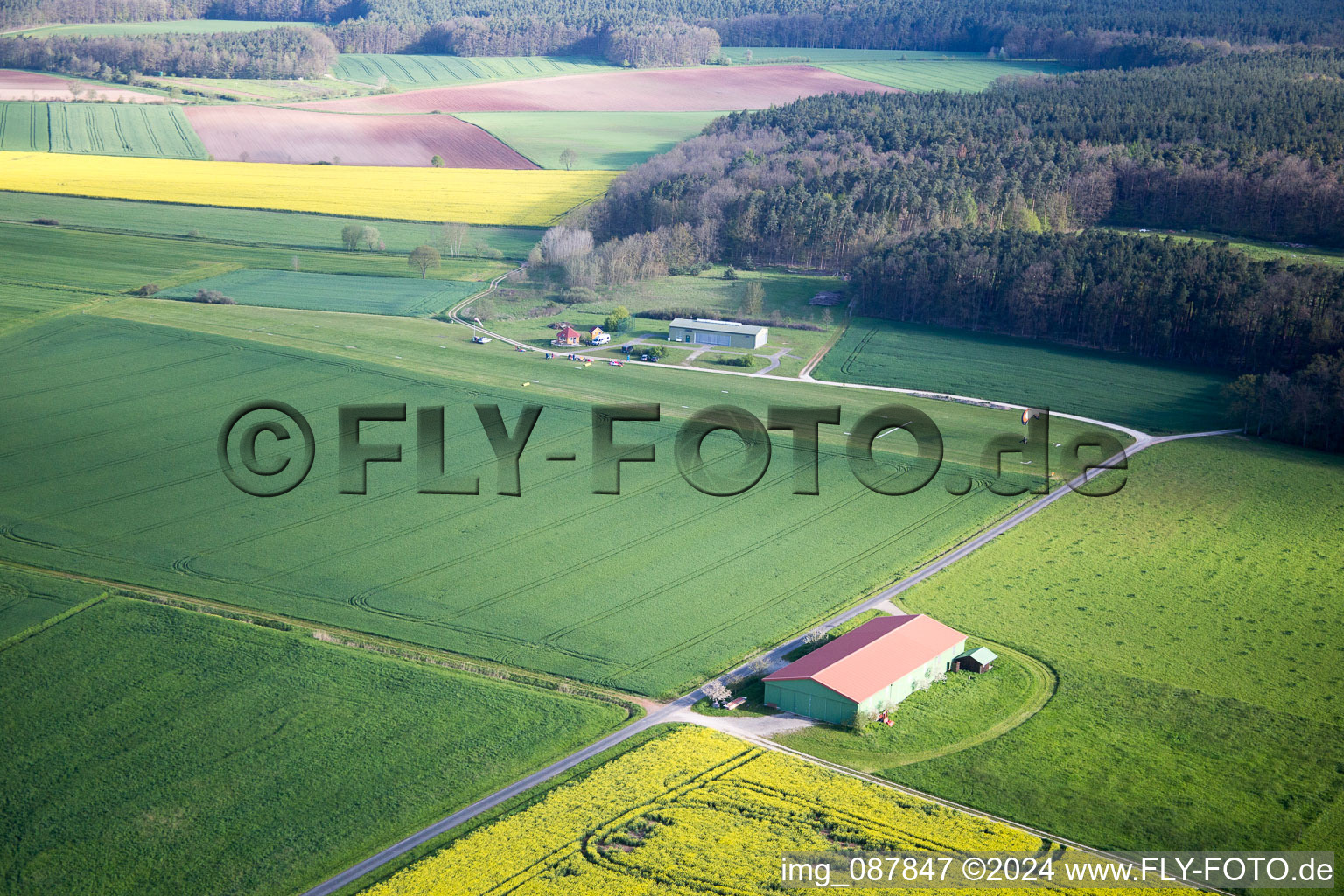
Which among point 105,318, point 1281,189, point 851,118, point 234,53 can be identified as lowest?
point 105,318

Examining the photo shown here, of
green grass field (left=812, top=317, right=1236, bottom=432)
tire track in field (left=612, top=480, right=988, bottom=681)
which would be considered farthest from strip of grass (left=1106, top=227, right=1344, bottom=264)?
tire track in field (left=612, top=480, right=988, bottom=681)

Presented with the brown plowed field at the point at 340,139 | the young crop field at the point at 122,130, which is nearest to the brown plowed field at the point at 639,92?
the brown plowed field at the point at 340,139

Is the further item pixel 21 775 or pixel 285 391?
pixel 285 391

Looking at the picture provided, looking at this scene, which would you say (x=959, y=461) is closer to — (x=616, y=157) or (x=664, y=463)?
(x=664, y=463)

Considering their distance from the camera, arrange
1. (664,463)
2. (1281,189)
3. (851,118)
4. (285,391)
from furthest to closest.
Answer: (851,118)
(1281,189)
(285,391)
(664,463)

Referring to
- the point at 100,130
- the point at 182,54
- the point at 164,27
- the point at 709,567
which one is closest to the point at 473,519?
the point at 709,567

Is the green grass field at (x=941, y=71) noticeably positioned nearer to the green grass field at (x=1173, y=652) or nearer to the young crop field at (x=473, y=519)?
A: the young crop field at (x=473, y=519)

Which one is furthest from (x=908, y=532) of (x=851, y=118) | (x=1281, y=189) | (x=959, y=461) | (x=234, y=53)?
(x=234, y=53)

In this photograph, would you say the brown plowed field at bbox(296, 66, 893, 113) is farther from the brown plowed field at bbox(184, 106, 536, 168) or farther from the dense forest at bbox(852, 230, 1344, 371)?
the dense forest at bbox(852, 230, 1344, 371)
